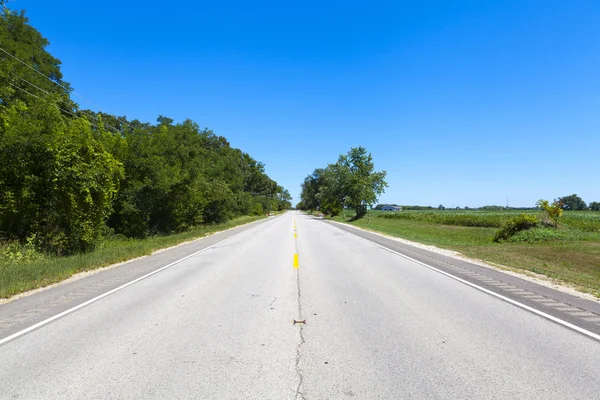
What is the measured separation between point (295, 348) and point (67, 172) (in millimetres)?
12513

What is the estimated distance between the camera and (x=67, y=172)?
13.3m

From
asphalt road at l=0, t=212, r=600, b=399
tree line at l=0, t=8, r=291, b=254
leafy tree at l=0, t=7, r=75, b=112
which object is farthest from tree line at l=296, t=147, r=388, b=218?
asphalt road at l=0, t=212, r=600, b=399

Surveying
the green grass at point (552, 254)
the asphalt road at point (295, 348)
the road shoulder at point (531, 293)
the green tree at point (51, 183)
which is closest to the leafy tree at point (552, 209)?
the green grass at point (552, 254)

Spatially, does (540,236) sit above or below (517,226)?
below

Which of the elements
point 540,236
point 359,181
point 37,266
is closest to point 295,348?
point 37,266

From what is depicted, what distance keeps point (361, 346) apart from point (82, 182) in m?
13.0

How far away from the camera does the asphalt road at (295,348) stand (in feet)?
11.7

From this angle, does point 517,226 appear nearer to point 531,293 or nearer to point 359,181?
point 531,293

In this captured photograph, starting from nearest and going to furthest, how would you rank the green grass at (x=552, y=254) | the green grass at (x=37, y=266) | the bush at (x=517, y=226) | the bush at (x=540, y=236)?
the green grass at (x=37, y=266) → the green grass at (x=552, y=254) → the bush at (x=540, y=236) → the bush at (x=517, y=226)

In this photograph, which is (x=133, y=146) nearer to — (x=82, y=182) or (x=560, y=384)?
(x=82, y=182)

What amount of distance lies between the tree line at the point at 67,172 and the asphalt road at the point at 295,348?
7.31m

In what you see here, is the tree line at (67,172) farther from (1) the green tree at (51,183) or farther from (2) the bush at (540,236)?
(2) the bush at (540,236)

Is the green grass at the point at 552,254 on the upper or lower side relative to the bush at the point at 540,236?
lower

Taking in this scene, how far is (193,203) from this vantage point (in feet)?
105
